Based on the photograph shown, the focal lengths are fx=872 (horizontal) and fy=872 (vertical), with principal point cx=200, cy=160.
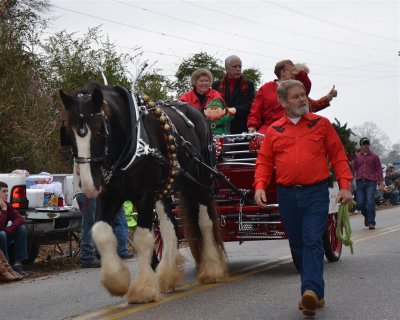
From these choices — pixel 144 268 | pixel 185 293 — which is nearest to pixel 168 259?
pixel 185 293

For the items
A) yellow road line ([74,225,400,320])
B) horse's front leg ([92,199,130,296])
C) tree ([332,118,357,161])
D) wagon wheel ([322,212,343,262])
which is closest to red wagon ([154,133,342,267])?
wagon wheel ([322,212,343,262])

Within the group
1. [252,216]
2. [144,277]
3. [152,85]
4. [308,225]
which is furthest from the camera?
[152,85]

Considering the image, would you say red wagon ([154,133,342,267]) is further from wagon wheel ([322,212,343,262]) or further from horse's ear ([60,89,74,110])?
horse's ear ([60,89,74,110])

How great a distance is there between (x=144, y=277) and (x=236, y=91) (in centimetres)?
415

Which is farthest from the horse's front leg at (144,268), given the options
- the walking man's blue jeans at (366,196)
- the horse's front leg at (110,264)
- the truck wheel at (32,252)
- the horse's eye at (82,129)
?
the walking man's blue jeans at (366,196)

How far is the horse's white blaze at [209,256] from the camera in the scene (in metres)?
9.52

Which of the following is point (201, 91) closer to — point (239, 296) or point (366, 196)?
point (239, 296)

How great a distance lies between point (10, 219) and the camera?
11.4 metres

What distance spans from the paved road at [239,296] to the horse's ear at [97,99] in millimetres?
1852

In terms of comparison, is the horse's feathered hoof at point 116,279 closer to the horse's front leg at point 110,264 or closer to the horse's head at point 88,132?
the horse's front leg at point 110,264

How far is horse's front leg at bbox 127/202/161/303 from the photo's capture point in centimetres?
813

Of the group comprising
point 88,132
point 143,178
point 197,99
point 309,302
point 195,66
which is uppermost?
point 195,66

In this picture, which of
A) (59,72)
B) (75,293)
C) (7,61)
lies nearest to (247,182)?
(75,293)

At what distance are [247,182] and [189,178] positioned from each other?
1.35 metres
